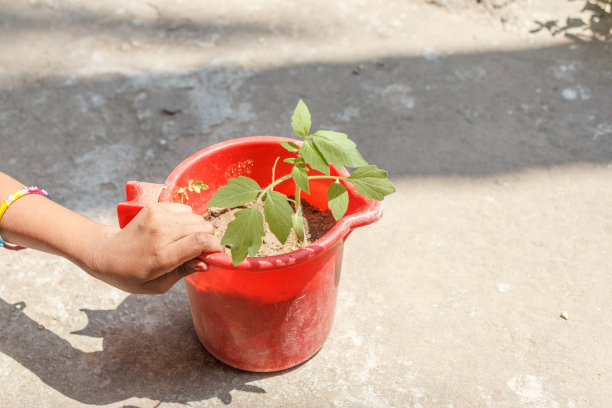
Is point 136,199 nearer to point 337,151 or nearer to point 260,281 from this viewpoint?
point 260,281

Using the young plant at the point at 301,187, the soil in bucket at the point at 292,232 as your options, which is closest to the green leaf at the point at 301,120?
the young plant at the point at 301,187

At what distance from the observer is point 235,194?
1.17 m

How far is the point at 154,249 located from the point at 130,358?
1.63ft

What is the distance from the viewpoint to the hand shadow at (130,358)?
1475 mm

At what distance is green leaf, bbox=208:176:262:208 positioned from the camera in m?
1.14

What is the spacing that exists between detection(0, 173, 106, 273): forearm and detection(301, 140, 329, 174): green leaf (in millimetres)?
462

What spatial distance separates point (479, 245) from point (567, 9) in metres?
1.51

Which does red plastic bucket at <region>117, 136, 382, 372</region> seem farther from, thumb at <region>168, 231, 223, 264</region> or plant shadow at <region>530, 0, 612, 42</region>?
plant shadow at <region>530, 0, 612, 42</region>

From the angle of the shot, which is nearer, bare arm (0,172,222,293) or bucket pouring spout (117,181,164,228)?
bare arm (0,172,222,293)

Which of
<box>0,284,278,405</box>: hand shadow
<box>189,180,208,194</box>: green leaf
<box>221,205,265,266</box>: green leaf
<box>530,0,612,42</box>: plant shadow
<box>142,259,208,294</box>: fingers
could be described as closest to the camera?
<box>221,205,265,266</box>: green leaf

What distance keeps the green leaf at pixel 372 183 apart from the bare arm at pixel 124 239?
303 mm

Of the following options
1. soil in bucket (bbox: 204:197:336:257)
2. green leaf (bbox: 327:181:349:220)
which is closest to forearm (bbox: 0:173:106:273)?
soil in bucket (bbox: 204:197:336:257)

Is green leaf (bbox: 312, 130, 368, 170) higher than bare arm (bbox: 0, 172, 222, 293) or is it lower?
higher

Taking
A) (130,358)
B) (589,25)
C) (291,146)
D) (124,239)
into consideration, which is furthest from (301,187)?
(589,25)
